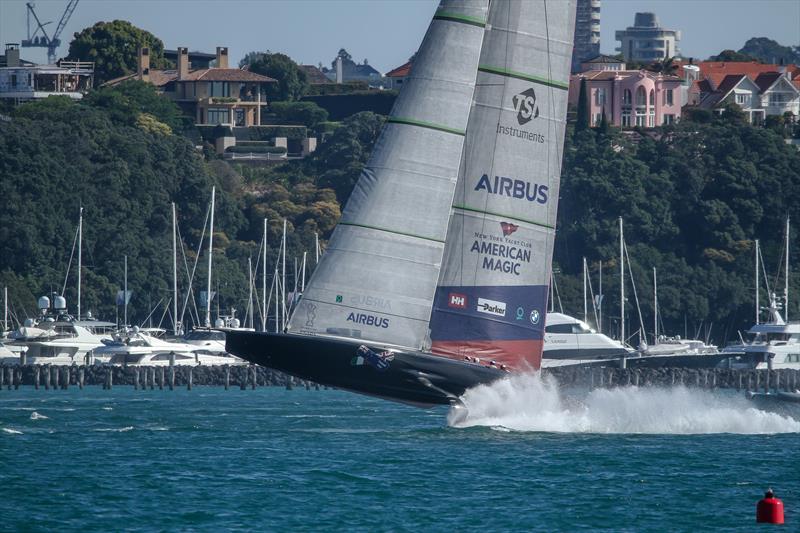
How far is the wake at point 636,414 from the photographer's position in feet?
Result: 124

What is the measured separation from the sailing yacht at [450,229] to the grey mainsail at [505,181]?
0.8 inches

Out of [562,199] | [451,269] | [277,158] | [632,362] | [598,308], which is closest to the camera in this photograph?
[451,269]

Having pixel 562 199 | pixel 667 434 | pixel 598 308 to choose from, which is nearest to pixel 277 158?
pixel 562 199

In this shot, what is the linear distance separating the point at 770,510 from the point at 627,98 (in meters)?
117

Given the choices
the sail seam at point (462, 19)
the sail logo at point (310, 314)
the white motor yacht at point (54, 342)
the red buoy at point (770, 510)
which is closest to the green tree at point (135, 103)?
the white motor yacht at point (54, 342)

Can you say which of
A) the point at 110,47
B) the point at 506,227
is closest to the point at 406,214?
the point at 506,227

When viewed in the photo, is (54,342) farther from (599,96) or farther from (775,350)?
(599,96)

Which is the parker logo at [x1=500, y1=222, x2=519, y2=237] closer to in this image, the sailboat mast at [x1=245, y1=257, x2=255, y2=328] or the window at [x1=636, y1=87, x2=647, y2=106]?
the sailboat mast at [x1=245, y1=257, x2=255, y2=328]

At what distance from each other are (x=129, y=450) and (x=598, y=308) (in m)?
57.3

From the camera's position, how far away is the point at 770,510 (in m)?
27.0

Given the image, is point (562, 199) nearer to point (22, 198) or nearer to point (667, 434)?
point (22, 198)

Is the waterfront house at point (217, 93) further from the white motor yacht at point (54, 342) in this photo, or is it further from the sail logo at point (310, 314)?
the sail logo at point (310, 314)

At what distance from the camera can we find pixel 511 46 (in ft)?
118

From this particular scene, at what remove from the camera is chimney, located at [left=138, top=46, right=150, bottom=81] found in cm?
14338
